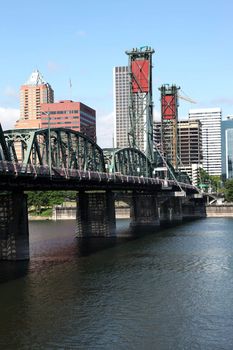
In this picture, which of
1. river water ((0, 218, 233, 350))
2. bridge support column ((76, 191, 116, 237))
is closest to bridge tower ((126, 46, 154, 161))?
bridge support column ((76, 191, 116, 237))

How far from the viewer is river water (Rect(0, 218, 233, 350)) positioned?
115ft

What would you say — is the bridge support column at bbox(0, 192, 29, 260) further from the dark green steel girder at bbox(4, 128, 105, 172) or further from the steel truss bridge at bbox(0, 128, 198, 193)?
the dark green steel girder at bbox(4, 128, 105, 172)

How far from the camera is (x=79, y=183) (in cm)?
8531

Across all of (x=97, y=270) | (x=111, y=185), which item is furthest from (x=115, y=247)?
(x=97, y=270)

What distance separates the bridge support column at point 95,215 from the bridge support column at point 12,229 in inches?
1336

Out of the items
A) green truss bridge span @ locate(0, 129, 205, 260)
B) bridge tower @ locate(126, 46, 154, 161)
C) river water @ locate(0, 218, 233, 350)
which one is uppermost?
bridge tower @ locate(126, 46, 154, 161)

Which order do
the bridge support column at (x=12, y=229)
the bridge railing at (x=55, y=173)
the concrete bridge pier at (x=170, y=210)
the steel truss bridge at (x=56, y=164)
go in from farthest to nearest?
the concrete bridge pier at (x=170, y=210)
the bridge support column at (x=12, y=229)
the steel truss bridge at (x=56, y=164)
the bridge railing at (x=55, y=173)

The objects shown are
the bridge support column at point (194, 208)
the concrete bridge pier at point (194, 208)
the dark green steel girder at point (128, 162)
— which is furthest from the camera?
the bridge support column at point (194, 208)

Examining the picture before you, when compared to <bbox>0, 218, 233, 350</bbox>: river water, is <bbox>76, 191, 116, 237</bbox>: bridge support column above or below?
above

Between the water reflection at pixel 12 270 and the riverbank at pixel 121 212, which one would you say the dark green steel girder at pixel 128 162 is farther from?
the water reflection at pixel 12 270

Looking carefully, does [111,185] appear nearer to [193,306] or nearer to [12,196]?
[12,196]

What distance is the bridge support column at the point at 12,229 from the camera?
6950 centimetres

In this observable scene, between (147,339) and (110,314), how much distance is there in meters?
6.77

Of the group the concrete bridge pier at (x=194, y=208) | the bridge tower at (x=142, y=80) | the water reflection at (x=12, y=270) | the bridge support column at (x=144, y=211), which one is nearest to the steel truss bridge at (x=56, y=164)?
the water reflection at (x=12, y=270)
